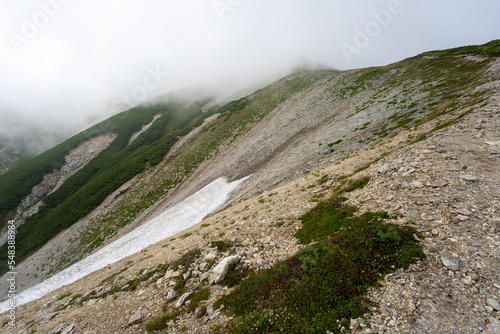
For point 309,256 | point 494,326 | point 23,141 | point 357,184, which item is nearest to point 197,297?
point 309,256

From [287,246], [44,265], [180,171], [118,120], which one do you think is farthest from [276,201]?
[118,120]

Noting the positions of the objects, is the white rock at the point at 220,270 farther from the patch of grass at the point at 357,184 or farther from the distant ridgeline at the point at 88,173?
the distant ridgeline at the point at 88,173

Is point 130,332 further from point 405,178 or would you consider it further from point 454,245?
point 405,178

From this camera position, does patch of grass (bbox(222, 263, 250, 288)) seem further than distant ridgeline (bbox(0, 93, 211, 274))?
No

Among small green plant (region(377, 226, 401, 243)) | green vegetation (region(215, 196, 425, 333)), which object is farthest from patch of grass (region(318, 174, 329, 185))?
small green plant (region(377, 226, 401, 243))

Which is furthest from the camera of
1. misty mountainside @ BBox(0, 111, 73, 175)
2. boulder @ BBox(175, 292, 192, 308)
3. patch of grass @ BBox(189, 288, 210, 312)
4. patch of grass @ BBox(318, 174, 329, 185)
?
misty mountainside @ BBox(0, 111, 73, 175)

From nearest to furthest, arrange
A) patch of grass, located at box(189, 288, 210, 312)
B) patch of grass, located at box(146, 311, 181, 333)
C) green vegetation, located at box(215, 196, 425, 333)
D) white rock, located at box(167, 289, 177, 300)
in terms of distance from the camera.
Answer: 1. green vegetation, located at box(215, 196, 425, 333)
2. patch of grass, located at box(146, 311, 181, 333)
3. patch of grass, located at box(189, 288, 210, 312)
4. white rock, located at box(167, 289, 177, 300)

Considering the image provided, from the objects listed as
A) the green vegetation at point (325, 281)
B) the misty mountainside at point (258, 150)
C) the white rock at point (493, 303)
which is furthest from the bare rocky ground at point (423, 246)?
the misty mountainside at point (258, 150)

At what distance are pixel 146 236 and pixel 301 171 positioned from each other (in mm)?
26422

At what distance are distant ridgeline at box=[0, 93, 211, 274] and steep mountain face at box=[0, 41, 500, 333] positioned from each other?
1.74 meters

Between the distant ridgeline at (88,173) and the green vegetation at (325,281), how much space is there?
67613 mm

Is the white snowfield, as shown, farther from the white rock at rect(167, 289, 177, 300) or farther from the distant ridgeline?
the distant ridgeline

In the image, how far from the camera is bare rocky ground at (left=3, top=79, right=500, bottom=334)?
17.4 feet

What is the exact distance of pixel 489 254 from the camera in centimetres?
608
